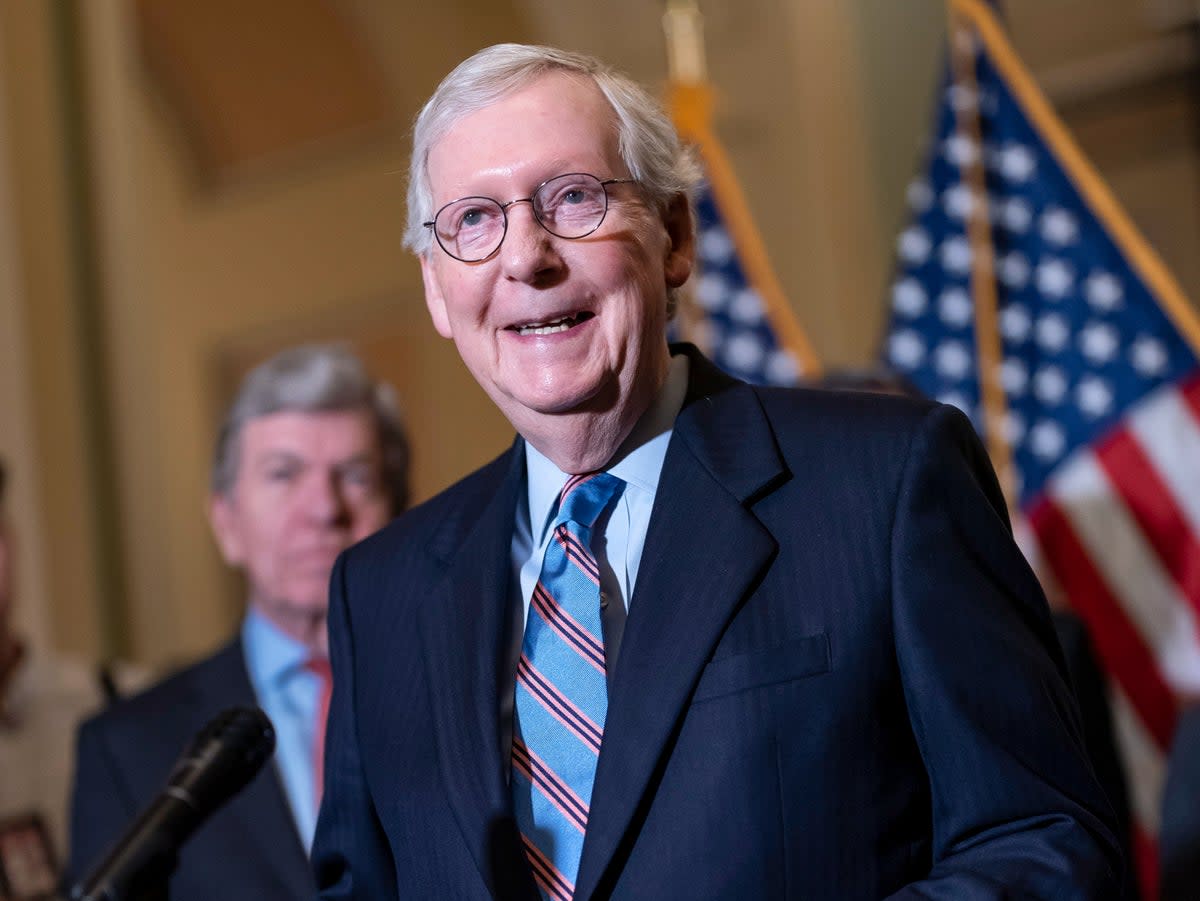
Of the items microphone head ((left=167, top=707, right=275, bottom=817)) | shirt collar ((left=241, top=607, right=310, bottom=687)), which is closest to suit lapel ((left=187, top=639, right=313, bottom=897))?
shirt collar ((left=241, top=607, right=310, bottom=687))

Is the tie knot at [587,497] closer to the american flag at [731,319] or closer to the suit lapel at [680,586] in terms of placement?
the suit lapel at [680,586]

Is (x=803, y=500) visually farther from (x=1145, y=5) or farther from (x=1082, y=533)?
(x=1145, y=5)

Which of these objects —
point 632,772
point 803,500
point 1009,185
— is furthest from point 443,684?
point 1009,185

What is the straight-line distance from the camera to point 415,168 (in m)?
1.61

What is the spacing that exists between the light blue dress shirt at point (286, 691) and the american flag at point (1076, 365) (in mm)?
1948

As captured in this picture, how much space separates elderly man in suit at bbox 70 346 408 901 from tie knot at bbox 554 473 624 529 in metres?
1.27

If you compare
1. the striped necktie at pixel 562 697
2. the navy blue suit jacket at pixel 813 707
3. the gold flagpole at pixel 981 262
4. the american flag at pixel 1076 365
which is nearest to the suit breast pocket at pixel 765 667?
the navy blue suit jacket at pixel 813 707

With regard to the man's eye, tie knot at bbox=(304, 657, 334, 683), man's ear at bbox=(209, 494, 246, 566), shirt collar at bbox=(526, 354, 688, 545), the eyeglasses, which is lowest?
tie knot at bbox=(304, 657, 334, 683)

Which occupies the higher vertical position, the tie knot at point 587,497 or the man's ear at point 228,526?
the man's ear at point 228,526

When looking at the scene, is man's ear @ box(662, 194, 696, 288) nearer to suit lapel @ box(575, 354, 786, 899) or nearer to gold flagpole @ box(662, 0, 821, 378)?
suit lapel @ box(575, 354, 786, 899)

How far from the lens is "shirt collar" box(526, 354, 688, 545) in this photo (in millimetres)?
1561

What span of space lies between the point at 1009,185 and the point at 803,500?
11.0ft

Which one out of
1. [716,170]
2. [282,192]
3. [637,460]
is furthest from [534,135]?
[282,192]

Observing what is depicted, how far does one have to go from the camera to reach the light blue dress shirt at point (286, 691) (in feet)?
8.84
